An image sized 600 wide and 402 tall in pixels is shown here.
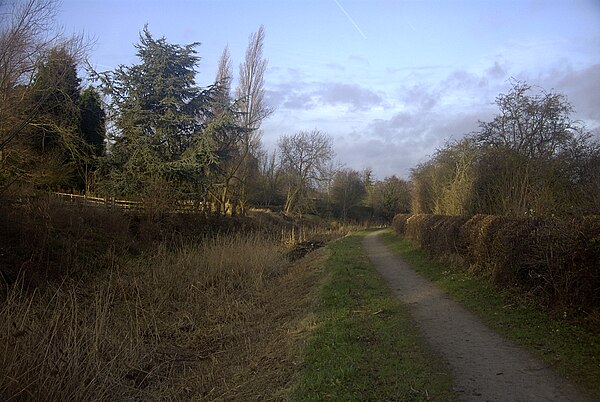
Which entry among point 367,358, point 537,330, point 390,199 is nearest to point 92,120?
point 367,358

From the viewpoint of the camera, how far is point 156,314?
36.4 feet

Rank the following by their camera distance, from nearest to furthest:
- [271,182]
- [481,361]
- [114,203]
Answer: [481,361] → [114,203] → [271,182]

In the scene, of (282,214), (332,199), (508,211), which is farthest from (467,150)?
(332,199)

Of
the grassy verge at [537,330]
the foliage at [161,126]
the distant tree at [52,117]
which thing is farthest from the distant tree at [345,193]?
the grassy verge at [537,330]

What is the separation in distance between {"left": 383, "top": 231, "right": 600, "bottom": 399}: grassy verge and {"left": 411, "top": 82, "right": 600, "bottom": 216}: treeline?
138 inches

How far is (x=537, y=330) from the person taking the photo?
285 inches

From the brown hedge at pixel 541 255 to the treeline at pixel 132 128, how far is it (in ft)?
48.0

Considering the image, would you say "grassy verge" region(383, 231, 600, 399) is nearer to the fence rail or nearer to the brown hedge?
the brown hedge

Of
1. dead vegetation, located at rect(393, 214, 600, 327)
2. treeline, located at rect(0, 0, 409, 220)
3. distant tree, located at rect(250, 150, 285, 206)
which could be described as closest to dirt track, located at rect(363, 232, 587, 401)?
dead vegetation, located at rect(393, 214, 600, 327)

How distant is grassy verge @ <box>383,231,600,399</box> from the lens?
560cm

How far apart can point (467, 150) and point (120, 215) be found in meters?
17.8

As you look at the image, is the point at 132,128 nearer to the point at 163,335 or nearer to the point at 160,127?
the point at 160,127

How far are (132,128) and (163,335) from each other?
20.2m

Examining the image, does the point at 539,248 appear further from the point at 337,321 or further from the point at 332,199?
the point at 332,199
